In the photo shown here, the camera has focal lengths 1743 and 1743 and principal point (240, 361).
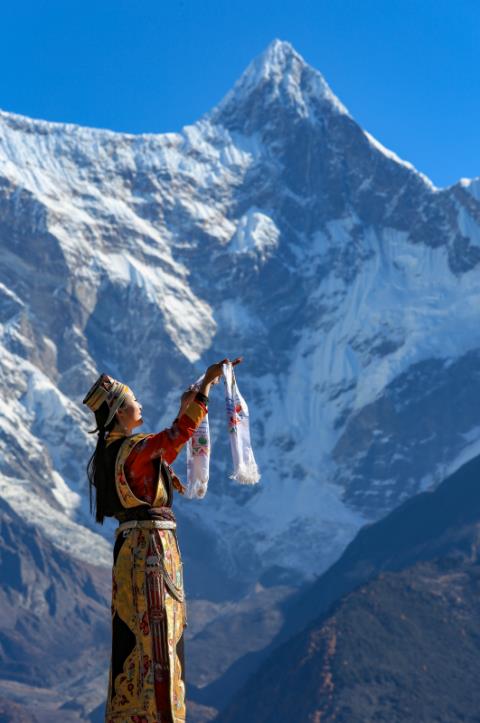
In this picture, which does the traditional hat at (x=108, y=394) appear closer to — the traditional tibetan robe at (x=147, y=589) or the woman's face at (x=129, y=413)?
the woman's face at (x=129, y=413)

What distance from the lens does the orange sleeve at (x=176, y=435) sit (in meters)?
11.0

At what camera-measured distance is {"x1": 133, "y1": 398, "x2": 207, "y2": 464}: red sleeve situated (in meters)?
11.0

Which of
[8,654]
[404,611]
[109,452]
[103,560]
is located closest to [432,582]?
[404,611]

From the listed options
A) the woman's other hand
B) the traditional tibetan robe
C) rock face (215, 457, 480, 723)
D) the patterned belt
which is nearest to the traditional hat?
the traditional tibetan robe

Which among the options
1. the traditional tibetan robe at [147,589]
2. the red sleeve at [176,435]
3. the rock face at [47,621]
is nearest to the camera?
the traditional tibetan robe at [147,589]

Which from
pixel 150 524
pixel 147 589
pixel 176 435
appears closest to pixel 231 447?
pixel 176 435

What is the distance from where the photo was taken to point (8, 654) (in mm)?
170500

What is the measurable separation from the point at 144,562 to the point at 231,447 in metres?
0.93

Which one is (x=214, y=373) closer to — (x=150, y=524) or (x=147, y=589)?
(x=150, y=524)

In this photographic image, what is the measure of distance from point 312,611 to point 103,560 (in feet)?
122

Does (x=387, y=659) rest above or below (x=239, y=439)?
above

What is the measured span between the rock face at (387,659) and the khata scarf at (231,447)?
95286 mm

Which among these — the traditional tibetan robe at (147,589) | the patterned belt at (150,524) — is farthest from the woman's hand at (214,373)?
the patterned belt at (150,524)

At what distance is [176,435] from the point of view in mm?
11008
